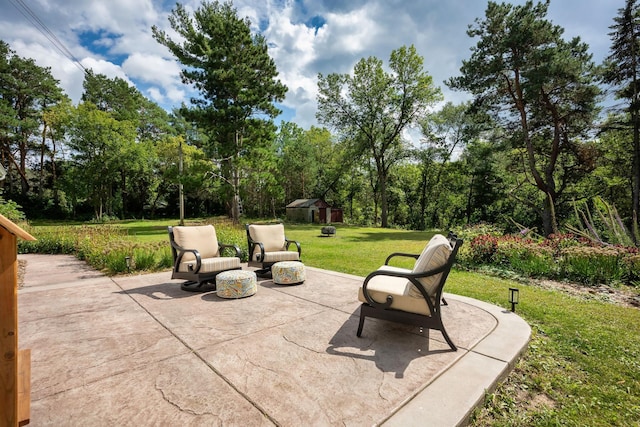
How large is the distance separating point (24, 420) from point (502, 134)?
20103mm

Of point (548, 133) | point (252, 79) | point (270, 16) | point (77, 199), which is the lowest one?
point (77, 199)

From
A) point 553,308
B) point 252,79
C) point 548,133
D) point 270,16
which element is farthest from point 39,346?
point 548,133

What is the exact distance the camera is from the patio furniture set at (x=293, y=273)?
269 cm

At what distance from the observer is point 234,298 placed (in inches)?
171

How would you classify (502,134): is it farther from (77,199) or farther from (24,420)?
(77,199)

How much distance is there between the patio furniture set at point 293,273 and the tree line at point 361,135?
6.66 metres

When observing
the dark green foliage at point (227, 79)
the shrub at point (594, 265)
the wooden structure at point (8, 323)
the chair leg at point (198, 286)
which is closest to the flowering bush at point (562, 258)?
the shrub at point (594, 265)

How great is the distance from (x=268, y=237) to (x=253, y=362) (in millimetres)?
3562

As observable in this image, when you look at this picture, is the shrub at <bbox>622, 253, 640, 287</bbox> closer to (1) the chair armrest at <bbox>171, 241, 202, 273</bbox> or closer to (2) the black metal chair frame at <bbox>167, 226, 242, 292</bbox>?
(2) the black metal chair frame at <bbox>167, 226, 242, 292</bbox>

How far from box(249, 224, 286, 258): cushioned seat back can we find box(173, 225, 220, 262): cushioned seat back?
789 mm

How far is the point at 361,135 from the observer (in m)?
27.7

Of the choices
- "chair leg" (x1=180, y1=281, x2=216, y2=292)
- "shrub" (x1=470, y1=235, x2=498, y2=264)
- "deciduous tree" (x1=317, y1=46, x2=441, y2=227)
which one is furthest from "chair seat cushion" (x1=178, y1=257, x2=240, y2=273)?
"deciduous tree" (x1=317, y1=46, x2=441, y2=227)

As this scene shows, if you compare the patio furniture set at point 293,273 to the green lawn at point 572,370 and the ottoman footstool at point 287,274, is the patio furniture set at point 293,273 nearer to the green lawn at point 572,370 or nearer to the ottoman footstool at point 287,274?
the ottoman footstool at point 287,274

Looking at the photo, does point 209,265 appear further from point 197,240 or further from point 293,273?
point 293,273
